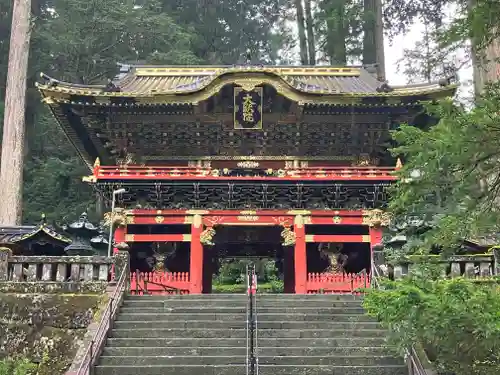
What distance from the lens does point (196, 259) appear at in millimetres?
13852

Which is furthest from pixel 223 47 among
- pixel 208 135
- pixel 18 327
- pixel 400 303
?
pixel 400 303

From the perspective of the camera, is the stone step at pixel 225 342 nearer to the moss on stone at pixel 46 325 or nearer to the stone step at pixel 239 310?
the moss on stone at pixel 46 325

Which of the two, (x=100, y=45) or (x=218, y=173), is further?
(x=100, y=45)

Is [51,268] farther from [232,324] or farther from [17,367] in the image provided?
[232,324]

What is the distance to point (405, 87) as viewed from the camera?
14375mm

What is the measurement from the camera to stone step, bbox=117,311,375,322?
9.34 meters

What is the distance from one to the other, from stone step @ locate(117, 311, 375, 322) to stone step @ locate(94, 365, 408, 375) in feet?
5.04

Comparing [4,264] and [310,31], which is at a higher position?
[310,31]

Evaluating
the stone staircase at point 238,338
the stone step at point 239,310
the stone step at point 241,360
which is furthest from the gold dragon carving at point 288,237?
the stone step at point 241,360

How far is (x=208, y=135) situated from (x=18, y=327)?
7.34 metres

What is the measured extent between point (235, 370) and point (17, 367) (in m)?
3.03

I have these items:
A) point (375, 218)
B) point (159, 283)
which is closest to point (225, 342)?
point (159, 283)

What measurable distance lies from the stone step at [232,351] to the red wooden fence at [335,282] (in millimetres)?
4575

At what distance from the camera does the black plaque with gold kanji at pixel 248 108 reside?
1458 centimetres
